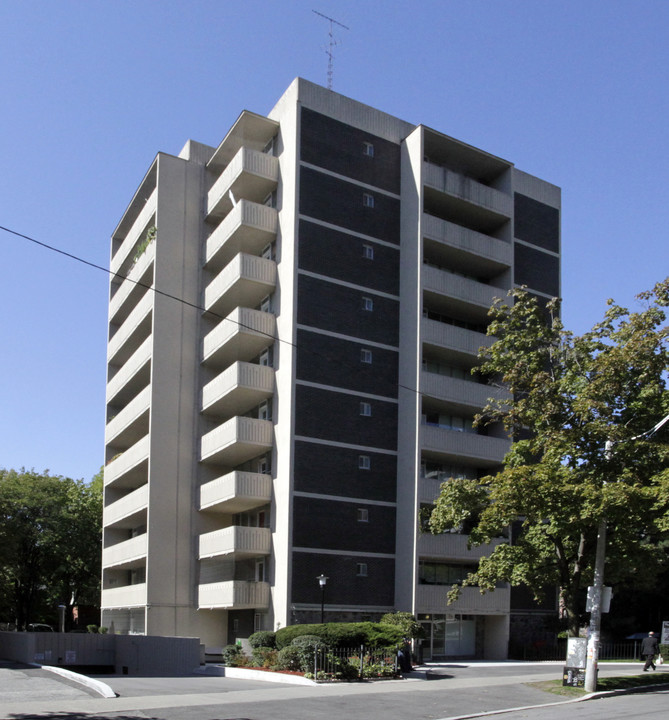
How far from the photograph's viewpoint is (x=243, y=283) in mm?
39688

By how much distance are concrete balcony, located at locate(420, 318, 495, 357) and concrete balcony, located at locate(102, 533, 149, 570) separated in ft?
54.2

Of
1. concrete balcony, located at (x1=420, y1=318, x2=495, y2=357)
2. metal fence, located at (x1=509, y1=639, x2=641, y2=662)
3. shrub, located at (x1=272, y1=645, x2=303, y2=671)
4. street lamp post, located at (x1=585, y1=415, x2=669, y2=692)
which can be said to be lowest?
metal fence, located at (x1=509, y1=639, x2=641, y2=662)

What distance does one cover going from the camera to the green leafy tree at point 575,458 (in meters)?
23.9

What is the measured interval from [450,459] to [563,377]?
1552 cm

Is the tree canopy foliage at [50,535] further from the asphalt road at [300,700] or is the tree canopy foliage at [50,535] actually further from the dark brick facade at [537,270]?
the dark brick facade at [537,270]

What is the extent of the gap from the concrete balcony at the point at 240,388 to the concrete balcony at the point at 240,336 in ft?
4.45

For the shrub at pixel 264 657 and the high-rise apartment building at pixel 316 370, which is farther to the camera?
the high-rise apartment building at pixel 316 370

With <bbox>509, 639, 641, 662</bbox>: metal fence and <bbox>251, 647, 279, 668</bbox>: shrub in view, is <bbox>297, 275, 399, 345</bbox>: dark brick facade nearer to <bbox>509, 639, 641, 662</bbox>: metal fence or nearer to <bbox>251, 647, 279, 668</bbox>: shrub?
<bbox>251, 647, 279, 668</bbox>: shrub

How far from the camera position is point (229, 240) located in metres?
41.7

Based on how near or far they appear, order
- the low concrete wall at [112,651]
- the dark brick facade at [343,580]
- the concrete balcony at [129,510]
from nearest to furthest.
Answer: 1. the low concrete wall at [112,651]
2. the dark brick facade at [343,580]
3. the concrete balcony at [129,510]

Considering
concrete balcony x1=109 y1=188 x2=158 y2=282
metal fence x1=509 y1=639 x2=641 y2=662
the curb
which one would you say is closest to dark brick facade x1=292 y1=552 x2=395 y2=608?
metal fence x1=509 y1=639 x2=641 y2=662

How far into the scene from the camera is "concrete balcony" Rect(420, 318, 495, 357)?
40.3 meters

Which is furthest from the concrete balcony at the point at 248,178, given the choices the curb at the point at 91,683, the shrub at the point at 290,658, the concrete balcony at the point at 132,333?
the curb at the point at 91,683

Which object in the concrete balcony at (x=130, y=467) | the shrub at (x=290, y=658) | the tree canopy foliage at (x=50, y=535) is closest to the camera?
the shrub at (x=290, y=658)
